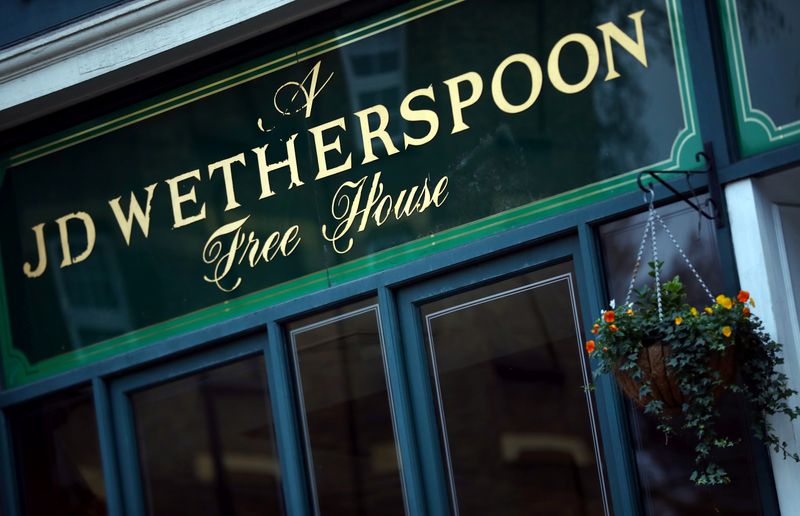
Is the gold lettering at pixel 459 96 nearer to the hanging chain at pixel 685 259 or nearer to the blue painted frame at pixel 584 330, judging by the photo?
the blue painted frame at pixel 584 330

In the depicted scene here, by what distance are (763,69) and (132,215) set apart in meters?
3.95

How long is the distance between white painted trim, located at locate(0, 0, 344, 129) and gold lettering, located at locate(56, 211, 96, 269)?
2.28ft

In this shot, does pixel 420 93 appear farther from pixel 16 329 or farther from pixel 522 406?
pixel 16 329

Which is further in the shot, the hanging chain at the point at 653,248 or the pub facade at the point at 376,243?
the pub facade at the point at 376,243

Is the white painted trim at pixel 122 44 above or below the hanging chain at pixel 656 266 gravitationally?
above

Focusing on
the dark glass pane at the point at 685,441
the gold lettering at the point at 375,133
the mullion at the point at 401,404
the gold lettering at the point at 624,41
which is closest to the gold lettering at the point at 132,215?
the gold lettering at the point at 375,133

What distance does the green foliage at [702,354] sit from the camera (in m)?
6.25

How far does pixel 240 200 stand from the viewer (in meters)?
8.50

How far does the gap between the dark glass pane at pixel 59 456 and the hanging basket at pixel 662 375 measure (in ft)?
12.6

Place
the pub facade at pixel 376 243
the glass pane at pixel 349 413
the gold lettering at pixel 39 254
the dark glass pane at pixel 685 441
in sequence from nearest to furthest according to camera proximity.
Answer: the dark glass pane at pixel 685 441 → the pub facade at pixel 376 243 → the glass pane at pixel 349 413 → the gold lettering at pixel 39 254

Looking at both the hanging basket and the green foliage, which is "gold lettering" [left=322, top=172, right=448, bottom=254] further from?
the hanging basket

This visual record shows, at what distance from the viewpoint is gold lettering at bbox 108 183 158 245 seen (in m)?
8.80

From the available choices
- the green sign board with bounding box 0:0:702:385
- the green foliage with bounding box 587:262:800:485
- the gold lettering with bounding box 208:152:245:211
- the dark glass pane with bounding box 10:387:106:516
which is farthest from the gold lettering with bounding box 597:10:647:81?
the dark glass pane with bounding box 10:387:106:516


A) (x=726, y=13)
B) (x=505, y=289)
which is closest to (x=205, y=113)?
(x=505, y=289)
